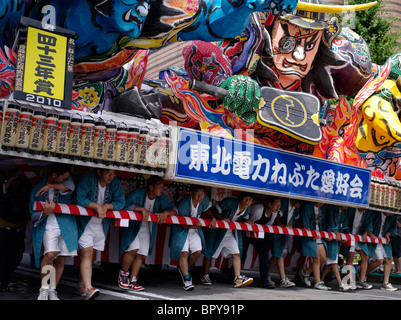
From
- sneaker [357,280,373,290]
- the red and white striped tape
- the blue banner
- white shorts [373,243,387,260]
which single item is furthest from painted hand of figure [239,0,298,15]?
sneaker [357,280,373,290]

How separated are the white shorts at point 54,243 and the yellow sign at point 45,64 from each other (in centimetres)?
149

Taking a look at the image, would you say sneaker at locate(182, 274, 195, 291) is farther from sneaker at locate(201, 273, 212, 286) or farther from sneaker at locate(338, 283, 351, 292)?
sneaker at locate(338, 283, 351, 292)

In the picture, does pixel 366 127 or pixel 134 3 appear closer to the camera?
pixel 134 3

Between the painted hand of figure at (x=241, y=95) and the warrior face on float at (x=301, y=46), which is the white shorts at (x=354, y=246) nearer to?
the warrior face on float at (x=301, y=46)

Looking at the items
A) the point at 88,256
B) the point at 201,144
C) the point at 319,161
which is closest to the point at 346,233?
the point at 319,161

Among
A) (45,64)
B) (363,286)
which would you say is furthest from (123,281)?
(363,286)

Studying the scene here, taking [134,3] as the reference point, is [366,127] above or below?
below

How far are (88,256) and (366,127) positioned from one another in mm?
6428

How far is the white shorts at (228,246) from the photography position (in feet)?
26.5

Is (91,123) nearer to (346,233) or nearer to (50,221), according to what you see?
(50,221)

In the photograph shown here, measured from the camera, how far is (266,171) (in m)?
7.97

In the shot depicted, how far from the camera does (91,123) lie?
20.4ft

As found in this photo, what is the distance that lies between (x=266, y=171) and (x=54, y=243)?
3457mm

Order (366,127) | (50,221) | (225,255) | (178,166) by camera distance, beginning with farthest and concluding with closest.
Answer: (366,127), (225,255), (178,166), (50,221)
